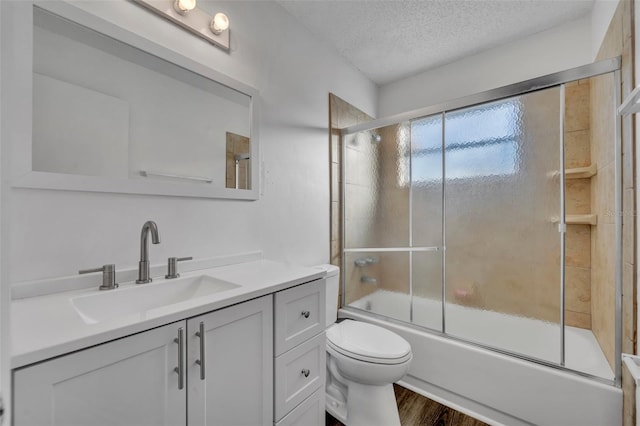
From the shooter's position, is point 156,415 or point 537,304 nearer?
point 156,415

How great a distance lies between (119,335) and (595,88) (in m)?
2.29

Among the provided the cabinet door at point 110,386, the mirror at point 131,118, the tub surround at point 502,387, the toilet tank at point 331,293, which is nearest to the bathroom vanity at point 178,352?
the cabinet door at point 110,386

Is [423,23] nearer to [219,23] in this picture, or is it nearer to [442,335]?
[219,23]

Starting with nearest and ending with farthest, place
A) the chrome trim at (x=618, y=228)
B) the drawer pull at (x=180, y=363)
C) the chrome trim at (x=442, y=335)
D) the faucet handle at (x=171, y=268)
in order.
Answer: the drawer pull at (x=180, y=363)
the faucet handle at (x=171, y=268)
the chrome trim at (x=618, y=228)
the chrome trim at (x=442, y=335)

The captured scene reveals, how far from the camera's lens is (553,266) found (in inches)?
61.5

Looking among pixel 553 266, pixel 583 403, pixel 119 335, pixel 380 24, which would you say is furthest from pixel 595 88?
pixel 119 335

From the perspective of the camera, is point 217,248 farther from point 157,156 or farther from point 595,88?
point 595,88

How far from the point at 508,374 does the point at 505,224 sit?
839 millimetres

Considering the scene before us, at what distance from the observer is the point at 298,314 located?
1.11 m

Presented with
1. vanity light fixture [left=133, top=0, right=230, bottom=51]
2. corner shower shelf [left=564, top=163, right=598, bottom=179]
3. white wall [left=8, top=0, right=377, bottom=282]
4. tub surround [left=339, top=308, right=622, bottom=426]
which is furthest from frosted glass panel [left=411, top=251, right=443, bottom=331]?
vanity light fixture [left=133, top=0, right=230, bottom=51]

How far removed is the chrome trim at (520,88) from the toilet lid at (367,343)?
57.6 inches

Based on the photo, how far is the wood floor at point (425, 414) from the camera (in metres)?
1.54

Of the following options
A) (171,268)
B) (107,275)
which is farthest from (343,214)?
(107,275)

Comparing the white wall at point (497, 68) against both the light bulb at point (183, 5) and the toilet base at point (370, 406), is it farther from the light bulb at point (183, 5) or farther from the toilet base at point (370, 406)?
the toilet base at point (370, 406)
